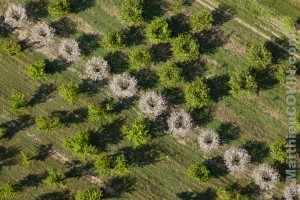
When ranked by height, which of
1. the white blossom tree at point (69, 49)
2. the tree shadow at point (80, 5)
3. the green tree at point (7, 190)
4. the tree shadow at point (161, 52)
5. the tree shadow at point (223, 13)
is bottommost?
the green tree at point (7, 190)

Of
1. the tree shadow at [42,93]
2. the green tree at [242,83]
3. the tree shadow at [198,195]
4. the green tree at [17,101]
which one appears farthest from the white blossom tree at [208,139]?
the green tree at [17,101]

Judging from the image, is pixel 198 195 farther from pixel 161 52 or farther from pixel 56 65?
pixel 56 65

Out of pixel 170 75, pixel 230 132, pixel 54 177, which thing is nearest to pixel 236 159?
pixel 230 132

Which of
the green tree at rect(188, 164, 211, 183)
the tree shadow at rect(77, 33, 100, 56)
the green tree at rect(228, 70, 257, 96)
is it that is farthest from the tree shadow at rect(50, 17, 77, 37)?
the green tree at rect(188, 164, 211, 183)

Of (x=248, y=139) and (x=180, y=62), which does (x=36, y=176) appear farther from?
(x=248, y=139)

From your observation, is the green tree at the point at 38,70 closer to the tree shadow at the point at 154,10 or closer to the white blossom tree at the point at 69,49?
the white blossom tree at the point at 69,49
